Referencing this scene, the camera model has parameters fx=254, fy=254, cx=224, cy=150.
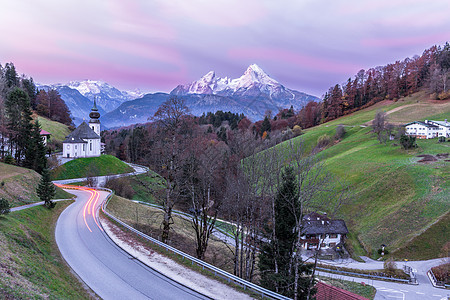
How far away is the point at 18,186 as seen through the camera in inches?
1280

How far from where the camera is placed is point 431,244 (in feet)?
120

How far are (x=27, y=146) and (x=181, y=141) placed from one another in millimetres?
43393

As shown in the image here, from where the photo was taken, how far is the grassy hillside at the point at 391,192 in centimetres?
3984

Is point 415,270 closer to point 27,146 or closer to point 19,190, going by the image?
point 19,190

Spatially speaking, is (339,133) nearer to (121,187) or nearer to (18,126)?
(121,187)

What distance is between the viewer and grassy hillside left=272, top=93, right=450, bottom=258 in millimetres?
39844

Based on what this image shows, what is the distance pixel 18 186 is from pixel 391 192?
196 ft

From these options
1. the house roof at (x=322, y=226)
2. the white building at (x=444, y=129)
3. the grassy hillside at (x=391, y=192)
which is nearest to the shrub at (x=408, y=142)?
the grassy hillside at (x=391, y=192)

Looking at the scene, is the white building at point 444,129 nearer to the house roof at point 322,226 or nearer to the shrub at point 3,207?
the house roof at point 322,226

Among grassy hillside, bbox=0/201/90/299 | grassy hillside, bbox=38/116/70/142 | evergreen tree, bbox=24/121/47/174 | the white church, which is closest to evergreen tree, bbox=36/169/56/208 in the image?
grassy hillside, bbox=0/201/90/299

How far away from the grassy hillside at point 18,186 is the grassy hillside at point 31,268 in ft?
28.6

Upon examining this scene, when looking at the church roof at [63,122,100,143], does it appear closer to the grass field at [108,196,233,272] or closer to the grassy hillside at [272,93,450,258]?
the grass field at [108,196,233,272]

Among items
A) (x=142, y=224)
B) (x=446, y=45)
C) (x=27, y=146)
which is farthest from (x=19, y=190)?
(x=446, y=45)

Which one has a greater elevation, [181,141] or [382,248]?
[181,141]
